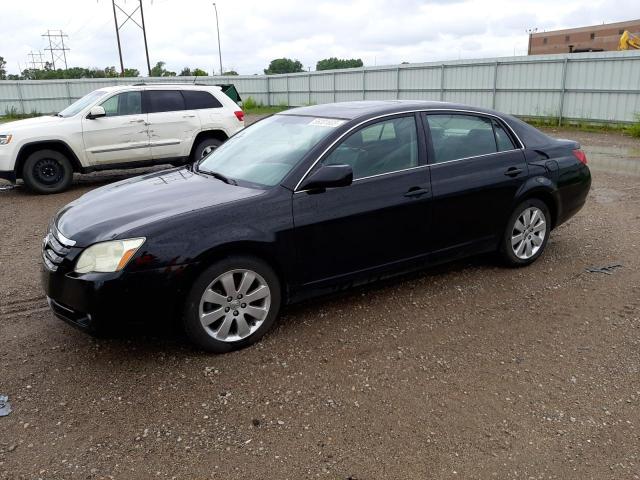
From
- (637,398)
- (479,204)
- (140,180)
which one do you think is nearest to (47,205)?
(140,180)

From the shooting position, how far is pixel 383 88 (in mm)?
25641

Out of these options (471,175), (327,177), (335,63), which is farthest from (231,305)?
(335,63)

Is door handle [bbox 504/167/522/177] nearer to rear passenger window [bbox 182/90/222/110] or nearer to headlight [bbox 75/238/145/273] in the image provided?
headlight [bbox 75/238/145/273]

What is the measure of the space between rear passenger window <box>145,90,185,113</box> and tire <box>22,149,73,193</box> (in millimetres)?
1735

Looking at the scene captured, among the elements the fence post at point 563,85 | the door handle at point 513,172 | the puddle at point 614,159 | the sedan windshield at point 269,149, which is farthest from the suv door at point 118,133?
the fence post at point 563,85

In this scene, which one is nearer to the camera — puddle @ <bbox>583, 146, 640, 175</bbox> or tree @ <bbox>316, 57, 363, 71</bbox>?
puddle @ <bbox>583, 146, 640, 175</bbox>

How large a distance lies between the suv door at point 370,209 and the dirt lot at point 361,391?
477 mm

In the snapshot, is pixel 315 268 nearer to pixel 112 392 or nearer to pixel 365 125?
pixel 365 125

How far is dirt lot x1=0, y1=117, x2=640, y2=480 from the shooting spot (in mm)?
2760

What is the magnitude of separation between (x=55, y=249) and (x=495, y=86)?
19631 mm

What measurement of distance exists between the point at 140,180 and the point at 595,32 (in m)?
85.5

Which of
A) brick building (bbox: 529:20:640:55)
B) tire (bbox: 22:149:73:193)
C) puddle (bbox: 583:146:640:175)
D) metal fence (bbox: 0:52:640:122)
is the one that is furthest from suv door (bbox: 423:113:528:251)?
brick building (bbox: 529:20:640:55)

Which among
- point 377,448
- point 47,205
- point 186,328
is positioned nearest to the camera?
→ point 377,448

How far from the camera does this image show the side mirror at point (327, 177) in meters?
3.86
